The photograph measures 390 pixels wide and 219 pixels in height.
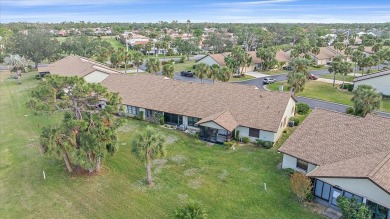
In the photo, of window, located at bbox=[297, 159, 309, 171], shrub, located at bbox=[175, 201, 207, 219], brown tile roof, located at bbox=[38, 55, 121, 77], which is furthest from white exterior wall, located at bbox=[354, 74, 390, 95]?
→ shrub, located at bbox=[175, 201, 207, 219]

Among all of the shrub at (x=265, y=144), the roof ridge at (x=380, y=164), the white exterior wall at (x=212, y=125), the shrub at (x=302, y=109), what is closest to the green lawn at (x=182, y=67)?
the shrub at (x=302, y=109)

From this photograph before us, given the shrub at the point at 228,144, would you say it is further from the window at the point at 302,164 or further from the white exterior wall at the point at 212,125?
the window at the point at 302,164

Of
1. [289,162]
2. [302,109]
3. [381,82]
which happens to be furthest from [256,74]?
[289,162]

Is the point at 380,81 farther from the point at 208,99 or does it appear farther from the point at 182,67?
the point at 182,67

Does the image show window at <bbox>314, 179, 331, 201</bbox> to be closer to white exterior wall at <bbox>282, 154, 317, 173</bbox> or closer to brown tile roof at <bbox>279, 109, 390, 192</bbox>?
brown tile roof at <bbox>279, 109, 390, 192</bbox>

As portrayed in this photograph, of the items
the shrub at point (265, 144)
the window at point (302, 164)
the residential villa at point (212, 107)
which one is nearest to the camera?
the window at point (302, 164)

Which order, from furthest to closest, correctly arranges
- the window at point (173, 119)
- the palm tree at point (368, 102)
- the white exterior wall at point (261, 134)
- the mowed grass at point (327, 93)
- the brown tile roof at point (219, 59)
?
1. the brown tile roof at point (219, 59)
2. the mowed grass at point (327, 93)
3. the window at point (173, 119)
4. the palm tree at point (368, 102)
5. the white exterior wall at point (261, 134)

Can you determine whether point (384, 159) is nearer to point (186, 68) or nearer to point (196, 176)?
point (196, 176)

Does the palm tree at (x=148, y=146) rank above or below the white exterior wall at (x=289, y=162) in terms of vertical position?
above
